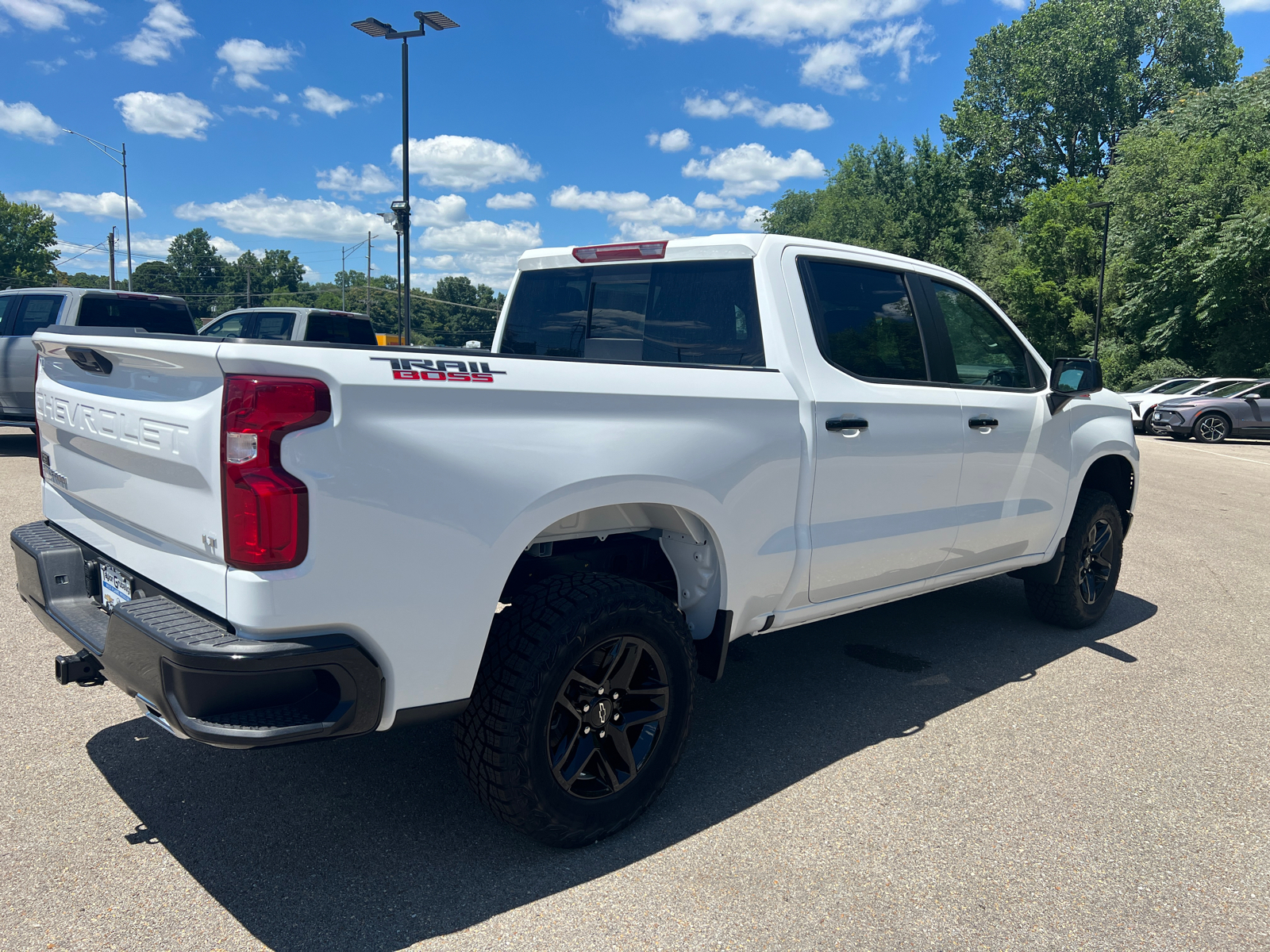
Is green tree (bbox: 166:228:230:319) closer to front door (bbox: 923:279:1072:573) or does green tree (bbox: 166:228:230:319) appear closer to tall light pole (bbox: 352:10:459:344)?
tall light pole (bbox: 352:10:459:344)

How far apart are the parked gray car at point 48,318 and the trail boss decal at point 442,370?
1008 cm

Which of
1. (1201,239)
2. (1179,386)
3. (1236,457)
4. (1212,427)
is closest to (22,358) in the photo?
(1236,457)

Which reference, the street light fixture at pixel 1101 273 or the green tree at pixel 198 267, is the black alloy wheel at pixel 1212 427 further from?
the green tree at pixel 198 267

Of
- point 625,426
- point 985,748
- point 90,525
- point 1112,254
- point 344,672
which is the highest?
point 1112,254

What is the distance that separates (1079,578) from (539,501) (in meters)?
4.08

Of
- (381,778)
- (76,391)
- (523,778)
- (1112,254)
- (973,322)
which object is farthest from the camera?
(1112,254)

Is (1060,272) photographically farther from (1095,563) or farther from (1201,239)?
(1095,563)

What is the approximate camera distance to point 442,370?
2.46m

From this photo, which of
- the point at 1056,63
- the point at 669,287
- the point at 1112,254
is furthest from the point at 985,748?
the point at 1056,63

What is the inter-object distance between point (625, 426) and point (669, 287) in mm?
1258

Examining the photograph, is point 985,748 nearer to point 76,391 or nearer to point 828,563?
point 828,563

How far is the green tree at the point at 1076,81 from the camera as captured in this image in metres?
61.9

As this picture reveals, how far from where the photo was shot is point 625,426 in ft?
9.49

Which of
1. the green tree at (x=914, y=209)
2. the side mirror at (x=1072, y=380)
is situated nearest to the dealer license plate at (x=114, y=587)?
the side mirror at (x=1072, y=380)
